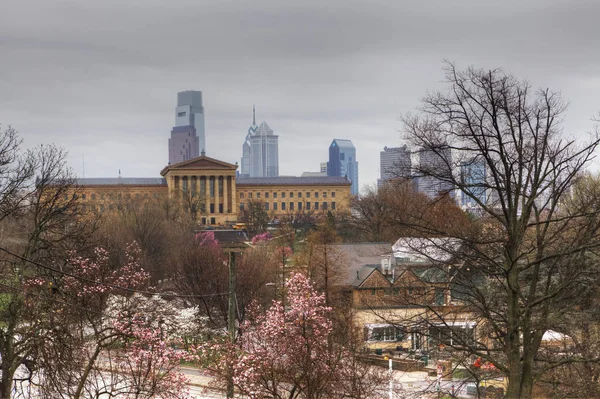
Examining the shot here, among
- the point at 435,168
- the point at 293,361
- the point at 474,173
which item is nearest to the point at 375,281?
the point at 293,361

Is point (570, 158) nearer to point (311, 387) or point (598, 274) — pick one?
point (598, 274)

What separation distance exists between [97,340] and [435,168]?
10.9 m

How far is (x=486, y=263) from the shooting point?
1494 cm

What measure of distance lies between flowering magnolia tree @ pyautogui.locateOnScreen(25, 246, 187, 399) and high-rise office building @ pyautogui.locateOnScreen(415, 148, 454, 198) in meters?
6.53

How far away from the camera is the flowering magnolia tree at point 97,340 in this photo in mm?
15852

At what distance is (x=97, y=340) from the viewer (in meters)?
21.0

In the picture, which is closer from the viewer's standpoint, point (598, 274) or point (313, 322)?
point (598, 274)

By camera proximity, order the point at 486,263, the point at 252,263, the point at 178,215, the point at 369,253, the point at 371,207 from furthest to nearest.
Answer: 1. the point at 371,207
2. the point at 178,215
3. the point at 369,253
4. the point at 252,263
5. the point at 486,263

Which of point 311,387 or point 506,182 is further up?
point 506,182

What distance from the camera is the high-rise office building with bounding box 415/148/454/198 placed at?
14.4 metres

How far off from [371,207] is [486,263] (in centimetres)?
9652

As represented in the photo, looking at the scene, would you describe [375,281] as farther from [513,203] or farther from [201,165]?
[201,165]

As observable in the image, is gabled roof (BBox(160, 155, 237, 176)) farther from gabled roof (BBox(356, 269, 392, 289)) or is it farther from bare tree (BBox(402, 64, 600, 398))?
bare tree (BBox(402, 64, 600, 398))

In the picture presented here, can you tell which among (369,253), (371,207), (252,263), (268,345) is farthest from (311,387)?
(371,207)
